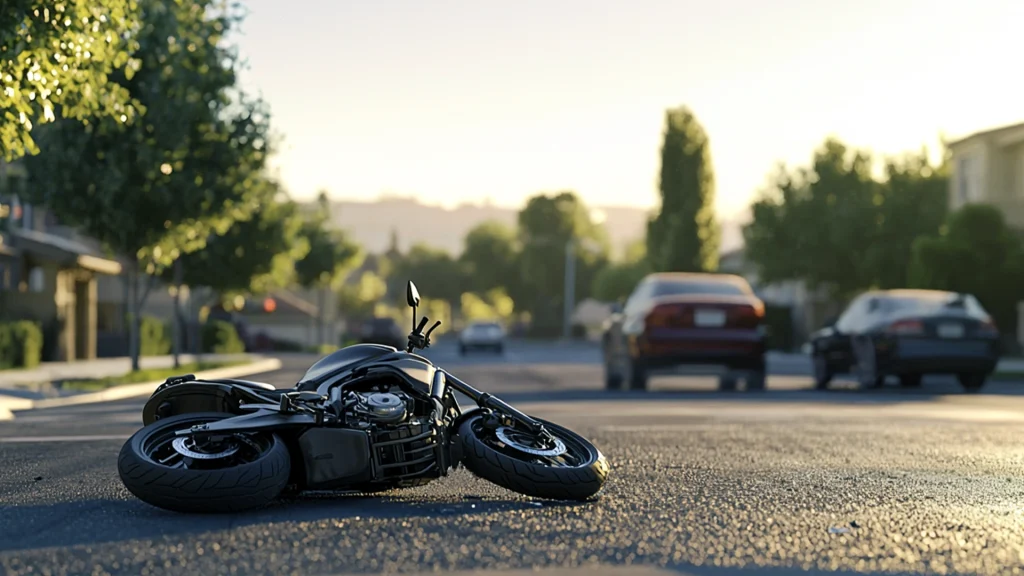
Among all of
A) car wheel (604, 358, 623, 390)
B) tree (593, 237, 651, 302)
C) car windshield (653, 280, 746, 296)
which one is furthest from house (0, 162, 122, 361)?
tree (593, 237, 651, 302)

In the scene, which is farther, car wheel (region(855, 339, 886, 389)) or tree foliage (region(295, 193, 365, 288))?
tree foliage (region(295, 193, 365, 288))

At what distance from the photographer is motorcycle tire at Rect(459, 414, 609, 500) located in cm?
744

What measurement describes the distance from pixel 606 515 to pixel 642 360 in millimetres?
13984

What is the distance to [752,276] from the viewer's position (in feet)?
289

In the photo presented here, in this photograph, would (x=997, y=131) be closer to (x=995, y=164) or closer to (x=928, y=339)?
(x=995, y=164)

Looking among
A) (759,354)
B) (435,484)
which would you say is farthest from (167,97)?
(435,484)

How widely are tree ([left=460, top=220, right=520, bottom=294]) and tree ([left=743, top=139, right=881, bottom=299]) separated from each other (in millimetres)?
74252

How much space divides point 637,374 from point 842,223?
36943 mm

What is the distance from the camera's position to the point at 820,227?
188 feet

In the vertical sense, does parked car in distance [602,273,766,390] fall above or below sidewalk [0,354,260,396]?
above

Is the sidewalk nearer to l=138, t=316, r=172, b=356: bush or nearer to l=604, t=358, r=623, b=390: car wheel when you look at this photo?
l=138, t=316, r=172, b=356: bush

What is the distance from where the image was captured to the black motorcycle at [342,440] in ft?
22.5

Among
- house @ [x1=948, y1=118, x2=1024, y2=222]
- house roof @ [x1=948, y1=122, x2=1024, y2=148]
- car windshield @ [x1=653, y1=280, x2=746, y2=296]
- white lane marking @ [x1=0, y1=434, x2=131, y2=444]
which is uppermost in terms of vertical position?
house roof @ [x1=948, y1=122, x2=1024, y2=148]

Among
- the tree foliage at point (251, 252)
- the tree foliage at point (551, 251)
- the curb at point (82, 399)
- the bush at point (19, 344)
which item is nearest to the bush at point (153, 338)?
the tree foliage at point (251, 252)
